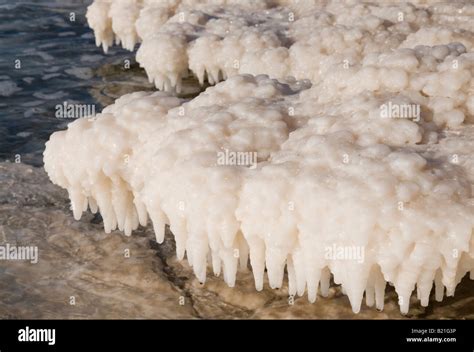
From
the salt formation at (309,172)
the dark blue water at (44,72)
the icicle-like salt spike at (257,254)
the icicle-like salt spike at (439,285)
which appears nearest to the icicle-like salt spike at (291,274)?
the salt formation at (309,172)

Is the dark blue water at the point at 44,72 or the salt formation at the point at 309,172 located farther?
the dark blue water at the point at 44,72

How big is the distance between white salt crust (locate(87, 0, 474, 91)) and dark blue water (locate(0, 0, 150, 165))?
2.82ft

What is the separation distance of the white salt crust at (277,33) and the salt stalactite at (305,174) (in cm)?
129

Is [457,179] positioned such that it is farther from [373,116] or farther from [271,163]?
[271,163]

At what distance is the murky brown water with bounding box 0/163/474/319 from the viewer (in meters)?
4.66

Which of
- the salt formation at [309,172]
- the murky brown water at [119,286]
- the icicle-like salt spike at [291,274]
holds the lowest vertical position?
the murky brown water at [119,286]

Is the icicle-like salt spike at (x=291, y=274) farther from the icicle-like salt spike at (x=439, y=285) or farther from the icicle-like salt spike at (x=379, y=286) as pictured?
the icicle-like salt spike at (x=439, y=285)

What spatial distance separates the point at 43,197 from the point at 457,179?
134 inches

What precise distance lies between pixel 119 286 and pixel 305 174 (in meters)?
1.61

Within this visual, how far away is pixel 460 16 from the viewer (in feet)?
22.2

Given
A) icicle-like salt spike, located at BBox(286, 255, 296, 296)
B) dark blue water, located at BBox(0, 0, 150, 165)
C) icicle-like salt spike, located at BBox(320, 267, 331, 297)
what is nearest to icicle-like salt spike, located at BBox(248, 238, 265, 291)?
icicle-like salt spike, located at BBox(286, 255, 296, 296)

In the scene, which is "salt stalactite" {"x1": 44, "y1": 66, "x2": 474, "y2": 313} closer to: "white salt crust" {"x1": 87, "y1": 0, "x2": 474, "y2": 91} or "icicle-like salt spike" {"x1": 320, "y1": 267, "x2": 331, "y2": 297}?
"icicle-like salt spike" {"x1": 320, "y1": 267, "x2": 331, "y2": 297}

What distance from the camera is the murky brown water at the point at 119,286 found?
4.66 m
